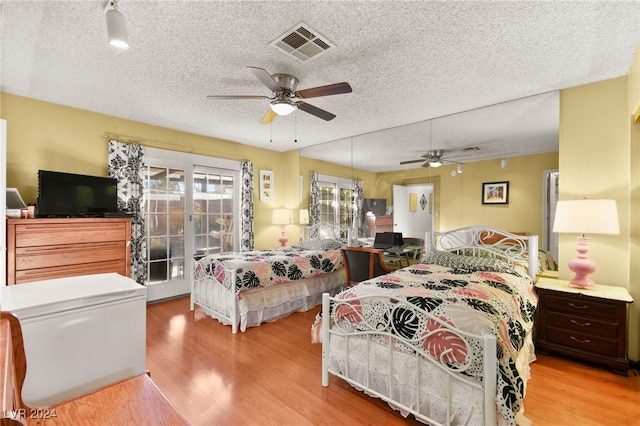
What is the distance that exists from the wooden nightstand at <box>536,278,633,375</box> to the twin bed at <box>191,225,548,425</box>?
172mm

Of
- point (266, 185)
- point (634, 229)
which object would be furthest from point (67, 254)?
point (634, 229)

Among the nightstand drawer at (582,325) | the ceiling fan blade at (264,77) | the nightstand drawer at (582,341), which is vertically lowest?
the nightstand drawer at (582,341)

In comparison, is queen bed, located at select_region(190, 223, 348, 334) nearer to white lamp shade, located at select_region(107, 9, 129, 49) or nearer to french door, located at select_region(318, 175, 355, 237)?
french door, located at select_region(318, 175, 355, 237)

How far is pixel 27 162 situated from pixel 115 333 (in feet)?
10.3

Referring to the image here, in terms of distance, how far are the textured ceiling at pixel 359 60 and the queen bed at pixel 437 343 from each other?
1.84 metres

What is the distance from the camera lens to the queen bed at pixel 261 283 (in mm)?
3225

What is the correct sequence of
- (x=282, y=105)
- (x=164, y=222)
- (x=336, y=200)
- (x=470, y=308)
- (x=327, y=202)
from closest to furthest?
(x=470, y=308)
(x=282, y=105)
(x=164, y=222)
(x=336, y=200)
(x=327, y=202)

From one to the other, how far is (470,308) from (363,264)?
69.7 inches

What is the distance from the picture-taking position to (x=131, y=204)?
3.85 meters

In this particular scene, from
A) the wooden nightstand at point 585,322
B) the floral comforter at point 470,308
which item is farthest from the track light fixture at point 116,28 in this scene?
the wooden nightstand at point 585,322

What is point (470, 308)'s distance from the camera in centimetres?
186

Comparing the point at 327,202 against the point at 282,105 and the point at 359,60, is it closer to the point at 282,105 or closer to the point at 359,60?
the point at 282,105

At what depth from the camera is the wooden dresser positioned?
276cm

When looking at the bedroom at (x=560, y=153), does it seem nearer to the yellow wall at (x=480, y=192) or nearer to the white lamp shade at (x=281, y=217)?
the yellow wall at (x=480, y=192)
